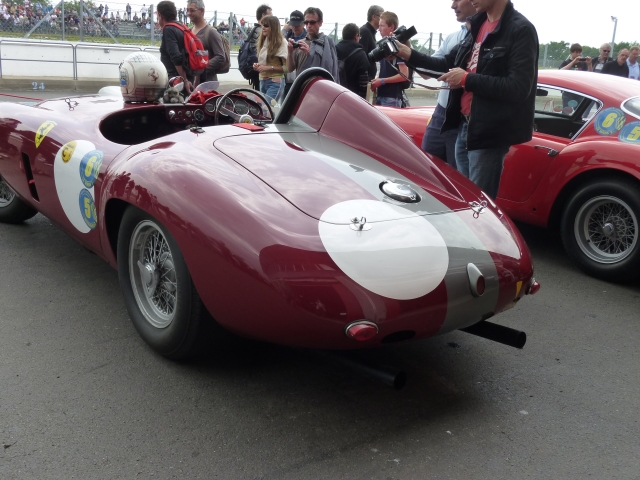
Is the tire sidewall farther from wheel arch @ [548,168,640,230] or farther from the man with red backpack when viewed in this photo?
the man with red backpack

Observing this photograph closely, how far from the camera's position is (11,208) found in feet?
15.4

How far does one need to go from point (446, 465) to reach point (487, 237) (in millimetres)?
893

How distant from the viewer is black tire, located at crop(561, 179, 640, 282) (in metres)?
A: 4.15

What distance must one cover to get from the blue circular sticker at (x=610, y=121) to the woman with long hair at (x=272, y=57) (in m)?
3.93

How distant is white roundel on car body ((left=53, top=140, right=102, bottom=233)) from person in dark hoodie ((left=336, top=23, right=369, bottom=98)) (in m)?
4.56

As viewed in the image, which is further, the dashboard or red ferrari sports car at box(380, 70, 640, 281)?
red ferrari sports car at box(380, 70, 640, 281)

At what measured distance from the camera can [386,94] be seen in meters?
7.66

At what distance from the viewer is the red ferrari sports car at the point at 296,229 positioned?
2256 millimetres

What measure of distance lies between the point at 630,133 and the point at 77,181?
135 inches

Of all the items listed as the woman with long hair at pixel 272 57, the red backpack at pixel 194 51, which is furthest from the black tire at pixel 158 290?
the woman with long hair at pixel 272 57

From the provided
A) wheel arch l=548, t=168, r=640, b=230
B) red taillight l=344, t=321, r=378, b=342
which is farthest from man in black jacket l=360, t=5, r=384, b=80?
red taillight l=344, t=321, r=378, b=342

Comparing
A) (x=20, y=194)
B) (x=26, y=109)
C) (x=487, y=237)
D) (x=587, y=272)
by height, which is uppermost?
(x=26, y=109)

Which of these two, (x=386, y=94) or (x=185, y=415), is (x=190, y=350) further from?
(x=386, y=94)

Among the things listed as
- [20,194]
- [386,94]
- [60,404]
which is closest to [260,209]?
[60,404]
